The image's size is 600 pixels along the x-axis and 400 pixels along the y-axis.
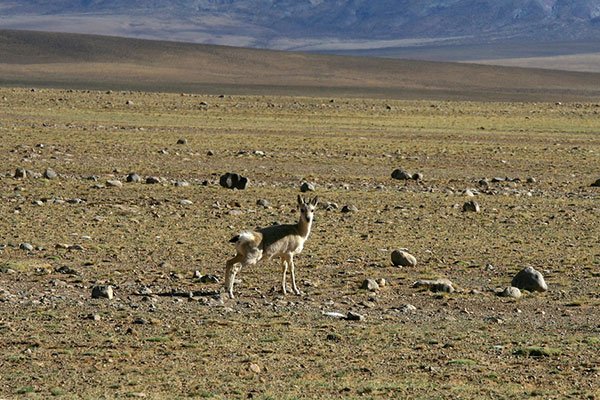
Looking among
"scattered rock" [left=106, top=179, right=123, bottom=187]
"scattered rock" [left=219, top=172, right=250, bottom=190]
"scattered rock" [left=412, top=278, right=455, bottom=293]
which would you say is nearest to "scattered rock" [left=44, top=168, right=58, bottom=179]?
"scattered rock" [left=106, top=179, right=123, bottom=187]

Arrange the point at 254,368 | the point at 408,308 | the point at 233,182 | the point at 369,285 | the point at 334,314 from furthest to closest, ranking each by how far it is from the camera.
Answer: the point at 233,182
the point at 369,285
the point at 408,308
the point at 334,314
the point at 254,368

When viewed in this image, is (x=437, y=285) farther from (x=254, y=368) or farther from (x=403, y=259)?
(x=254, y=368)

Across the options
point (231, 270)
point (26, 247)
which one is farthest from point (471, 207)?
point (231, 270)

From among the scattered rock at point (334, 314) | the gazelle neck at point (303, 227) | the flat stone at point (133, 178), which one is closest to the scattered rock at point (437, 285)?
the gazelle neck at point (303, 227)

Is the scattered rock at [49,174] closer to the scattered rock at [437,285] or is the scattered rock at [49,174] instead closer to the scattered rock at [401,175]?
the scattered rock at [401,175]

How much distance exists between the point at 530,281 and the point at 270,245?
262cm

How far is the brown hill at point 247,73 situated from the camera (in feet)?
236

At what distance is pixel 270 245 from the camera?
9.92 meters

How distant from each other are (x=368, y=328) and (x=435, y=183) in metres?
12.0

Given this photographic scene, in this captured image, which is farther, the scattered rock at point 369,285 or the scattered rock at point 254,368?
the scattered rock at point 369,285

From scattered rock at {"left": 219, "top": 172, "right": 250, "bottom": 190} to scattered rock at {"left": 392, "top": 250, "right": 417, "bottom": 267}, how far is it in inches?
271

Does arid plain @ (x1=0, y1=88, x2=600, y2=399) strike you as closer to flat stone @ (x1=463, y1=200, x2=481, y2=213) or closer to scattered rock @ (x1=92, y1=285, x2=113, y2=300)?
scattered rock @ (x1=92, y1=285, x2=113, y2=300)

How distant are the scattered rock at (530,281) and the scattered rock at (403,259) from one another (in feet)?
4.62

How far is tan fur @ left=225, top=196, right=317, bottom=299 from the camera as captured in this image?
9734mm
